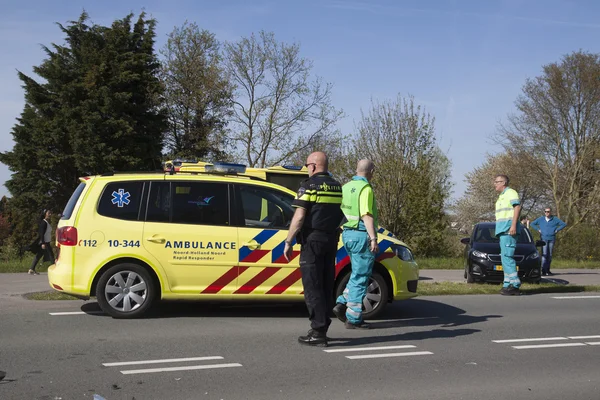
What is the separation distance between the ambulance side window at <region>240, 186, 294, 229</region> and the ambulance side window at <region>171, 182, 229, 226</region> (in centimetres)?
25

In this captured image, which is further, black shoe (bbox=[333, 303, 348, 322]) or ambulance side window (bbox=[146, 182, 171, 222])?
ambulance side window (bbox=[146, 182, 171, 222])

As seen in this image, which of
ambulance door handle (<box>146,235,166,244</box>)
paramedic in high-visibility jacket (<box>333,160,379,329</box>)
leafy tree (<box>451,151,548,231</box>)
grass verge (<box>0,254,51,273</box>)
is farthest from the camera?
leafy tree (<box>451,151,548,231</box>)

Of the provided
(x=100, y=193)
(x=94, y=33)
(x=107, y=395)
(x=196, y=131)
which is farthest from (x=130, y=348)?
(x=94, y=33)

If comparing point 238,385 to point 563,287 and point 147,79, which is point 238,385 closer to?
point 563,287

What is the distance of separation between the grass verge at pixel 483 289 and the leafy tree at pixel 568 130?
97.7 ft

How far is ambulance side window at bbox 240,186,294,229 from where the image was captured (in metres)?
9.04

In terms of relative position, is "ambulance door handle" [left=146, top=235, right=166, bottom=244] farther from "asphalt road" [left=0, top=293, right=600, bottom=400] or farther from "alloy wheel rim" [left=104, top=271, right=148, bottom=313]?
"asphalt road" [left=0, top=293, right=600, bottom=400]

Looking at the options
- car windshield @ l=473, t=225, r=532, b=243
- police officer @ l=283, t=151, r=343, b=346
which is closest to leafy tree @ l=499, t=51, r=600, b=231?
car windshield @ l=473, t=225, r=532, b=243

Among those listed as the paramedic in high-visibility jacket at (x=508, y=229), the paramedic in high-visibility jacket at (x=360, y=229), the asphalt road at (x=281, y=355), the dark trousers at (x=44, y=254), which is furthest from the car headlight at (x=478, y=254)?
the dark trousers at (x=44, y=254)

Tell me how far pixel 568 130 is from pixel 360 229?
3903 centimetres

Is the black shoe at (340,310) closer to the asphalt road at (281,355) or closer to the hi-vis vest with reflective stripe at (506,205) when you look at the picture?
the asphalt road at (281,355)

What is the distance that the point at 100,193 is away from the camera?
8914 mm

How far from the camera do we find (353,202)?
A: 315 inches

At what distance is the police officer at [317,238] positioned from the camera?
7.26m
